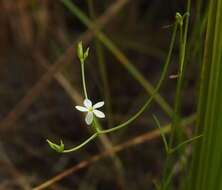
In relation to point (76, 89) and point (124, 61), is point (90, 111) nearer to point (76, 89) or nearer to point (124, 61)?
point (124, 61)

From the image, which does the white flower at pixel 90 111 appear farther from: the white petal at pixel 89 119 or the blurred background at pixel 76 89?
the blurred background at pixel 76 89

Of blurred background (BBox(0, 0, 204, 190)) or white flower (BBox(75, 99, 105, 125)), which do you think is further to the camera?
blurred background (BBox(0, 0, 204, 190))

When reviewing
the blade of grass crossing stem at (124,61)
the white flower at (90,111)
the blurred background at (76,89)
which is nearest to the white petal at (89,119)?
the white flower at (90,111)

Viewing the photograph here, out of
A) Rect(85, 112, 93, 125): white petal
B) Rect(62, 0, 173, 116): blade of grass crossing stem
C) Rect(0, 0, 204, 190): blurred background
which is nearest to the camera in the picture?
Rect(85, 112, 93, 125): white petal

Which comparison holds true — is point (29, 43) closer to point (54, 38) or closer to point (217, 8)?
point (54, 38)

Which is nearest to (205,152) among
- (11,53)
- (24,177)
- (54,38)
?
(24,177)

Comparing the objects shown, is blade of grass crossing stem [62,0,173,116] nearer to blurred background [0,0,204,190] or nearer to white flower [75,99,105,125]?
blurred background [0,0,204,190]

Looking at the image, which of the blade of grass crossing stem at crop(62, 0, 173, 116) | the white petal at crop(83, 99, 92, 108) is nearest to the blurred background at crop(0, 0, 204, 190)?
the blade of grass crossing stem at crop(62, 0, 173, 116)

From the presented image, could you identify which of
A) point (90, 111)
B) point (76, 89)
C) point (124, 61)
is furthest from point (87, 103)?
point (76, 89)
